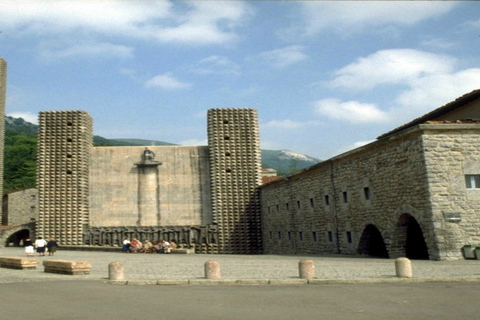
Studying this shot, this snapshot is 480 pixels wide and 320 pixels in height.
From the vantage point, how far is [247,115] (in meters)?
43.9

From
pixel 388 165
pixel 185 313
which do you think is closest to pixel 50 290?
pixel 185 313

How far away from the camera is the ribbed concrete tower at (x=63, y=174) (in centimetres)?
4094

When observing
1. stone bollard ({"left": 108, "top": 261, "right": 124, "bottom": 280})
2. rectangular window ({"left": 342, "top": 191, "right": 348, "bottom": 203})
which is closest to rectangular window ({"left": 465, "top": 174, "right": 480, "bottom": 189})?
rectangular window ({"left": 342, "top": 191, "right": 348, "bottom": 203})

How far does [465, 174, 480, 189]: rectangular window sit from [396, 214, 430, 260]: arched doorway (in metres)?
2.72

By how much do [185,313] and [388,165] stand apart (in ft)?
46.9

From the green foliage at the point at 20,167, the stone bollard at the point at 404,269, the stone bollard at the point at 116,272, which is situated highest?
the green foliage at the point at 20,167

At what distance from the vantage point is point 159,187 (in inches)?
1688

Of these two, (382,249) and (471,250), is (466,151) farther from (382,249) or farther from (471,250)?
(382,249)

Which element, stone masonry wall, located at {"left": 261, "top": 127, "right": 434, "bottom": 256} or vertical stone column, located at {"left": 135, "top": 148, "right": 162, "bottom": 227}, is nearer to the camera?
stone masonry wall, located at {"left": 261, "top": 127, "right": 434, "bottom": 256}

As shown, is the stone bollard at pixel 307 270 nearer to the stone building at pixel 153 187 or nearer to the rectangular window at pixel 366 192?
the rectangular window at pixel 366 192

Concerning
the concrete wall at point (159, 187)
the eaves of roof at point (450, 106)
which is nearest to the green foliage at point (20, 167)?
the concrete wall at point (159, 187)

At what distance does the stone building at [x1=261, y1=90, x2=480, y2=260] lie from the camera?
18672 mm

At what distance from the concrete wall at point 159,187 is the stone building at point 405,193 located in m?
14.7

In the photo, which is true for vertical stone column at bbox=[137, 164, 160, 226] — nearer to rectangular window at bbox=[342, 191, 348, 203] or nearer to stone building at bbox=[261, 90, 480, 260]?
stone building at bbox=[261, 90, 480, 260]
